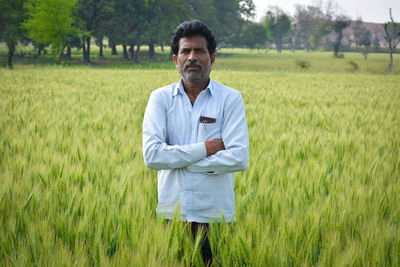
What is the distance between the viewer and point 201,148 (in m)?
1.70

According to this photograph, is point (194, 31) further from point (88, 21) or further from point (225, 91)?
point (88, 21)

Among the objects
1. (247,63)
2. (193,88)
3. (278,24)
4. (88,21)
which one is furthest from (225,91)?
(278,24)

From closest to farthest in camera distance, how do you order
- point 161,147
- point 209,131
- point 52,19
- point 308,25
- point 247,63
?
point 161,147 → point 209,131 → point 52,19 → point 247,63 → point 308,25

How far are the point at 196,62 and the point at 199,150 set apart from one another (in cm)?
49

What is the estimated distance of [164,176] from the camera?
1.77 meters

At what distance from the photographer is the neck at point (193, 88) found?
1.83 metres

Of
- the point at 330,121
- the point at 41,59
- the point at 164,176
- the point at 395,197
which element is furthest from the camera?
the point at 41,59

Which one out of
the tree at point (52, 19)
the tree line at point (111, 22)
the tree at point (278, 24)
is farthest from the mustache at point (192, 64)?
the tree at point (278, 24)

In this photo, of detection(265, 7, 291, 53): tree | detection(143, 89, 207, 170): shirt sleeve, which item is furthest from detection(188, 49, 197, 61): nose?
detection(265, 7, 291, 53): tree

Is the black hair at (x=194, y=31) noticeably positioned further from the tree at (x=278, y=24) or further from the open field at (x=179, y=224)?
the tree at (x=278, y=24)

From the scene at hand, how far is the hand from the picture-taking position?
1.73 meters

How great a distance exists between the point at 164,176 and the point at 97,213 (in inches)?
22.3

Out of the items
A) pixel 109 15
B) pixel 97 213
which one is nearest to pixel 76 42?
pixel 109 15

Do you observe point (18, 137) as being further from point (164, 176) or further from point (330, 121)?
point (330, 121)
